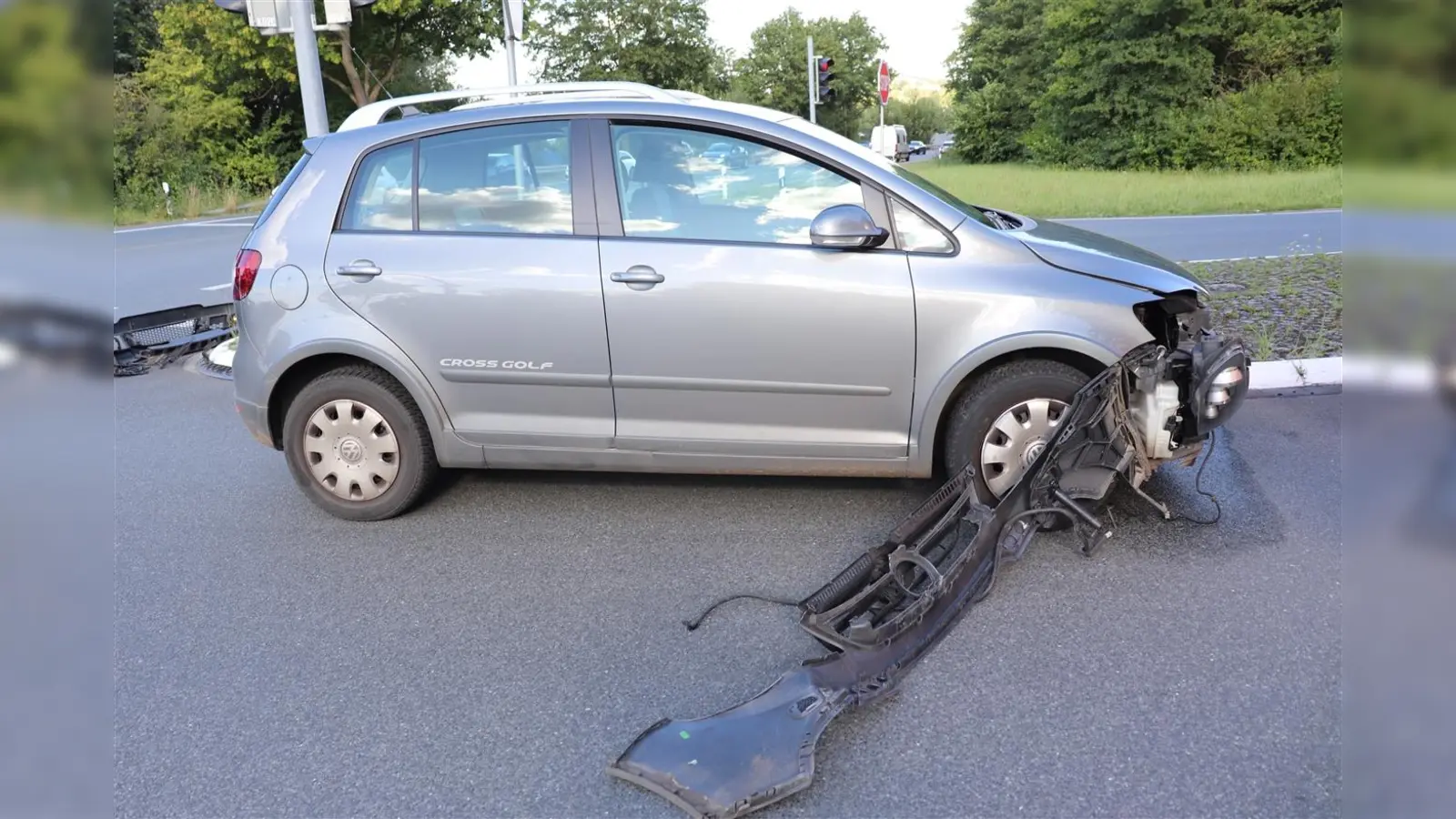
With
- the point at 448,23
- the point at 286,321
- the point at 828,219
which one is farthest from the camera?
the point at 448,23

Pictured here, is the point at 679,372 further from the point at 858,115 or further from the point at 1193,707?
the point at 858,115

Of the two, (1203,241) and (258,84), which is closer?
(1203,241)

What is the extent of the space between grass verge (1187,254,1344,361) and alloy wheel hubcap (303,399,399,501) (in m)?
5.07

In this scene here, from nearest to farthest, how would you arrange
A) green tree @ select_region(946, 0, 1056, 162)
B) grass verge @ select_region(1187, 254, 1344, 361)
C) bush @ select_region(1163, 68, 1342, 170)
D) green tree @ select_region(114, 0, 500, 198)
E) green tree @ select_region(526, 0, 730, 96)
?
grass verge @ select_region(1187, 254, 1344, 361) → bush @ select_region(1163, 68, 1342, 170) → green tree @ select_region(114, 0, 500, 198) → green tree @ select_region(946, 0, 1056, 162) → green tree @ select_region(526, 0, 730, 96)

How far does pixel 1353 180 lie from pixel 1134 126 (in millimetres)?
34073

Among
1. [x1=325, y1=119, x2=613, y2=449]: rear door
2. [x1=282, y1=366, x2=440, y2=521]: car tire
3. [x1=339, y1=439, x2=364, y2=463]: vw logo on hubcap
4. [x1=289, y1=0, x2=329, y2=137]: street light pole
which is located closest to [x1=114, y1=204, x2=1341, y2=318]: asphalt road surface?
[x1=289, y1=0, x2=329, y2=137]: street light pole

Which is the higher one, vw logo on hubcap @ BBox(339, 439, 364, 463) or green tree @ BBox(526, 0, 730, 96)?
green tree @ BBox(526, 0, 730, 96)

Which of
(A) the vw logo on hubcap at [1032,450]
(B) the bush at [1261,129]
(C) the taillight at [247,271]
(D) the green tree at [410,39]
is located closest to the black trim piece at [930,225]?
(A) the vw logo on hubcap at [1032,450]

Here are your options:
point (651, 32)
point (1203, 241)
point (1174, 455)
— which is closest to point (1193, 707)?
point (1174, 455)

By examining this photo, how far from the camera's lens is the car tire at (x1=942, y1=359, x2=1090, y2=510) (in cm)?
417

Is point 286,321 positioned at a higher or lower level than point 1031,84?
lower

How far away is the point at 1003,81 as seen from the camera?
4169 cm

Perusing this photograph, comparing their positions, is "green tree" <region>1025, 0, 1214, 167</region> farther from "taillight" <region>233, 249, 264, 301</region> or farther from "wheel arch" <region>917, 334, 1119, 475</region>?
"taillight" <region>233, 249, 264, 301</region>

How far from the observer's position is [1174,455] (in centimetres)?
416
